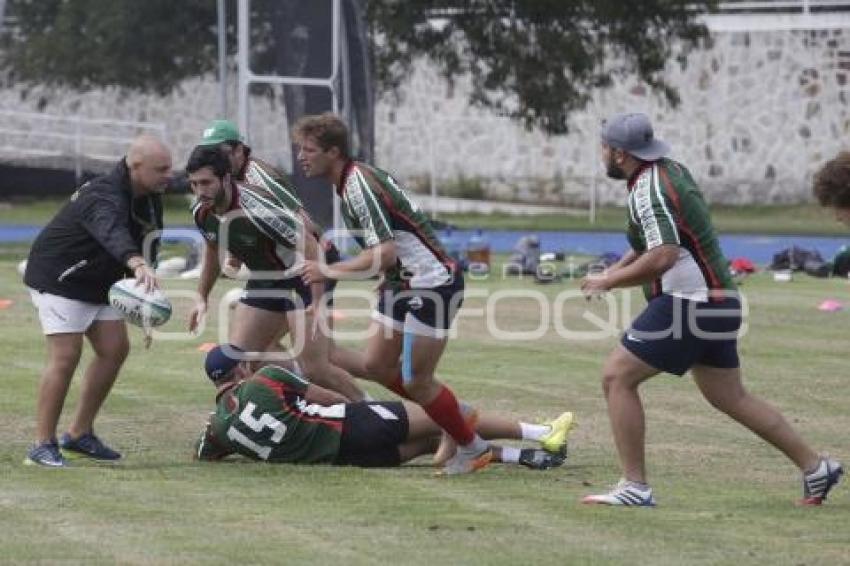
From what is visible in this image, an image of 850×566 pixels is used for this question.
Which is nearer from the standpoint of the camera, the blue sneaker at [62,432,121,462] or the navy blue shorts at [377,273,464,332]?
the navy blue shorts at [377,273,464,332]

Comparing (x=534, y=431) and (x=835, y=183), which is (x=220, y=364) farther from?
(x=835, y=183)

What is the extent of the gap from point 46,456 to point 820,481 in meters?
3.99

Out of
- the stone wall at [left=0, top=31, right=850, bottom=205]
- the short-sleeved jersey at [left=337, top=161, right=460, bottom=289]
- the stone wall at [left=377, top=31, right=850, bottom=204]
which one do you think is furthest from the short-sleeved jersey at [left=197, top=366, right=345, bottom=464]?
the stone wall at [left=377, top=31, right=850, bottom=204]

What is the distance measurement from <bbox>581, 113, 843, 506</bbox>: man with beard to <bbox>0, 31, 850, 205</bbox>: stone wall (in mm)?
29536

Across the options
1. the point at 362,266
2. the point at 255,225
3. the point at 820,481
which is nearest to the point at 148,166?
the point at 255,225

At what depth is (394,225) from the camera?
11320 mm

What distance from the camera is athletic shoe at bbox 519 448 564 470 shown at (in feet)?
38.4

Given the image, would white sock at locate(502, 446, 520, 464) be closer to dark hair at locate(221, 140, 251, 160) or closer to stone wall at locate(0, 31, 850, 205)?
dark hair at locate(221, 140, 251, 160)

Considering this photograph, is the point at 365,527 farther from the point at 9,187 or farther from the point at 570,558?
the point at 9,187

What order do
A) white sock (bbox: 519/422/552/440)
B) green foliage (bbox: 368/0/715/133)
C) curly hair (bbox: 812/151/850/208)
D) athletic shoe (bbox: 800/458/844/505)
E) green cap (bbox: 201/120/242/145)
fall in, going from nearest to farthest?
curly hair (bbox: 812/151/850/208), athletic shoe (bbox: 800/458/844/505), white sock (bbox: 519/422/552/440), green cap (bbox: 201/120/242/145), green foliage (bbox: 368/0/715/133)

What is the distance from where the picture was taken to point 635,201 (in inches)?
401

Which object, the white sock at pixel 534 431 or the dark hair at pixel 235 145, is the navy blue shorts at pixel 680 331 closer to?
the white sock at pixel 534 431

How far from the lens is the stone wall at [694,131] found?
133 feet

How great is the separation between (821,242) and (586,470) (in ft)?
76.2
